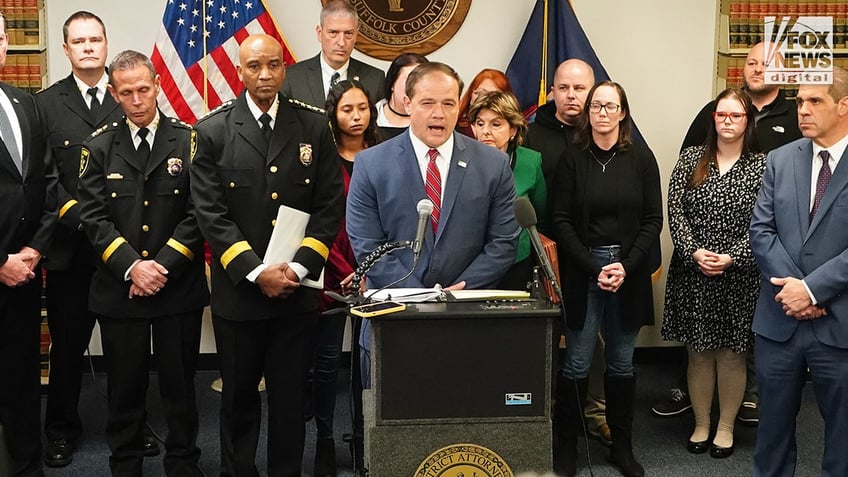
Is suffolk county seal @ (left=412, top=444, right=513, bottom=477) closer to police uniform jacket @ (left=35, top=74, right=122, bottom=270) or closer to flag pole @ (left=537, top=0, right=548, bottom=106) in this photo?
police uniform jacket @ (left=35, top=74, right=122, bottom=270)

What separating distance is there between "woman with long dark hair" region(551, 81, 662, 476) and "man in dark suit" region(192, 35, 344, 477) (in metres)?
1.08

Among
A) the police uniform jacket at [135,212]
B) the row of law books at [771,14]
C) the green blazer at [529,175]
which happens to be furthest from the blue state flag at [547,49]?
the police uniform jacket at [135,212]

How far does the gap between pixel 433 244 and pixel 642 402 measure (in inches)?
93.7

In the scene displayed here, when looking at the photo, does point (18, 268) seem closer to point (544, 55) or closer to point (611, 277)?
point (611, 277)

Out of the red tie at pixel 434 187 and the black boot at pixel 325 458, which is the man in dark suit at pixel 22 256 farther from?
the red tie at pixel 434 187

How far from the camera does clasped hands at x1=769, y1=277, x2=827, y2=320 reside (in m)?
3.62

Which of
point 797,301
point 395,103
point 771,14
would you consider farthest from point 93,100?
point 771,14

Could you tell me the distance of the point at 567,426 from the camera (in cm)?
444

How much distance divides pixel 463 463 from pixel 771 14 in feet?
12.9

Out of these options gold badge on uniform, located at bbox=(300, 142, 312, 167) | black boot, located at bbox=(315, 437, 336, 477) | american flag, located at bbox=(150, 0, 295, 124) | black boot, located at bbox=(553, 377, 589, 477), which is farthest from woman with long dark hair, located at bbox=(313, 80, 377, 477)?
american flag, located at bbox=(150, 0, 295, 124)

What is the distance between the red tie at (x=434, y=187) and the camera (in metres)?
3.60

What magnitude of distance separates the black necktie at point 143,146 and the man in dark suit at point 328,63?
3.37 ft

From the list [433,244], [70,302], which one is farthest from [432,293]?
[70,302]

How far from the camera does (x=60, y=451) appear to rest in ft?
15.0
